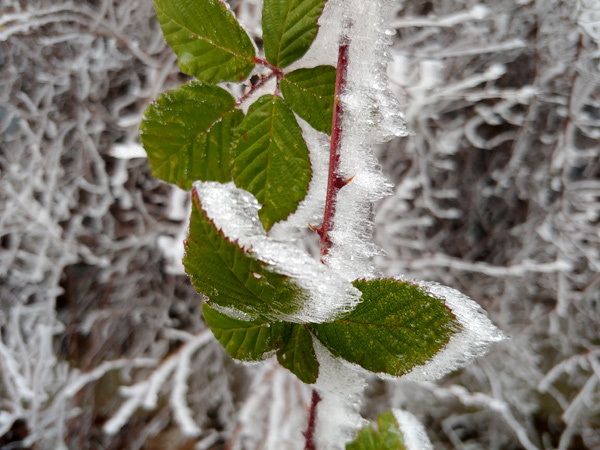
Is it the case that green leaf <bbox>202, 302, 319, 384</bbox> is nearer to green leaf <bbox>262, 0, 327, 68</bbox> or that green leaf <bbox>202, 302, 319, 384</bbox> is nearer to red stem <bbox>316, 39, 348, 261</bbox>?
red stem <bbox>316, 39, 348, 261</bbox>

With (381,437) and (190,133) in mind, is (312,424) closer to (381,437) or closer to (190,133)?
(381,437)

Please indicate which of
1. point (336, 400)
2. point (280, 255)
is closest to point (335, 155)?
point (280, 255)

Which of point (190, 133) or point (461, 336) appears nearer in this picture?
point (461, 336)

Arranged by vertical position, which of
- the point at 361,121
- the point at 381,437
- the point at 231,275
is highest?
the point at 361,121

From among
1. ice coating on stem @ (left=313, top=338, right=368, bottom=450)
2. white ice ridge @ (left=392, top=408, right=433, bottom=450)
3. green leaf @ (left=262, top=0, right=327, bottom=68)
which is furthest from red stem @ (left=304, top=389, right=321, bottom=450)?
green leaf @ (left=262, top=0, right=327, bottom=68)

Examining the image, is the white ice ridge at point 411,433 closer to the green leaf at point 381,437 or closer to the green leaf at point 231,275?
the green leaf at point 381,437

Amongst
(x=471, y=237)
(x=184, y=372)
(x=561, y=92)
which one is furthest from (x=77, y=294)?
(x=561, y=92)

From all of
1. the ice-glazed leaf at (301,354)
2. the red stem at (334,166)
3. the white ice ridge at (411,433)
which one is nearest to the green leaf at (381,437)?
the white ice ridge at (411,433)
